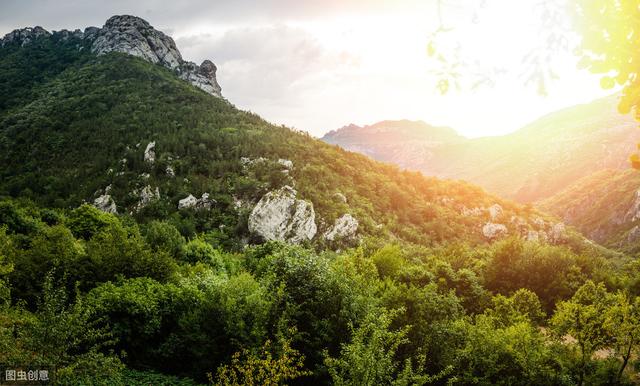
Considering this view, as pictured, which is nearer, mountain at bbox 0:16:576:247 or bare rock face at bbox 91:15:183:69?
mountain at bbox 0:16:576:247

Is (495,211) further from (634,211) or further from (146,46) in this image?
(146,46)

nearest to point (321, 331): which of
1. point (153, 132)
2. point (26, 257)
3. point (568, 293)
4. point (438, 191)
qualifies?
point (26, 257)

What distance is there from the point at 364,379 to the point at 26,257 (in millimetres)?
17821

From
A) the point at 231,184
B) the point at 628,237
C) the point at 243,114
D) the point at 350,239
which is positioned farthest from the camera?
the point at 628,237

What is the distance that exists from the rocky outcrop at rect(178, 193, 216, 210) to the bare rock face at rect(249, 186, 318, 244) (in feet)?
25.4

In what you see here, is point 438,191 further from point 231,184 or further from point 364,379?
point 364,379

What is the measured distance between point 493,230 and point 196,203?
46.1 m

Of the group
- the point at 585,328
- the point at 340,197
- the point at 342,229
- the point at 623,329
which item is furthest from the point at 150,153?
the point at 623,329

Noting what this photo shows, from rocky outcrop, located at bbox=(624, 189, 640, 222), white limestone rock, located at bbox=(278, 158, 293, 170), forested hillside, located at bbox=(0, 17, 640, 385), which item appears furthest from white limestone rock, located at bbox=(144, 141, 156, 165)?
rocky outcrop, located at bbox=(624, 189, 640, 222)

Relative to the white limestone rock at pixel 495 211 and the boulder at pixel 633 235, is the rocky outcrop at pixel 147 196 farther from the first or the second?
the boulder at pixel 633 235

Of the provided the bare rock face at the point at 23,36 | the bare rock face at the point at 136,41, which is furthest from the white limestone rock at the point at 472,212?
the bare rock face at the point at 23,36

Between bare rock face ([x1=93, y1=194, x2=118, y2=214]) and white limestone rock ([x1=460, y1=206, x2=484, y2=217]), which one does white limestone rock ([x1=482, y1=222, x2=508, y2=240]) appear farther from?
bare rock face ([x1=93, y1=194, x2=118, y2=214])

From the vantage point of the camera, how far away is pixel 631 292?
28438 millimetres

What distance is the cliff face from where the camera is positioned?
12069 cm
